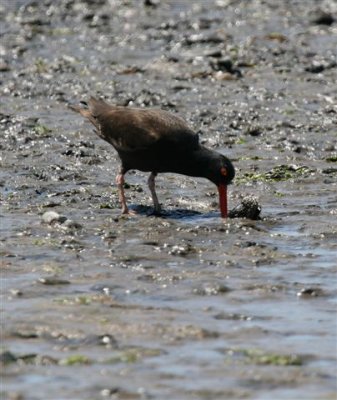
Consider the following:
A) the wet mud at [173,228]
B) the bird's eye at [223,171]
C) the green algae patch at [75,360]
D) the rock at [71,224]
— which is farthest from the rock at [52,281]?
the bird's eye at [223,171]

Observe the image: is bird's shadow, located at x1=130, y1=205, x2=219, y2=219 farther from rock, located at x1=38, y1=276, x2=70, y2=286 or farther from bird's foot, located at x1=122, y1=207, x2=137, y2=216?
rock, located at x1=38, y1=276, x2=70, y2=286

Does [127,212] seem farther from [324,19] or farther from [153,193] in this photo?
[324,19]

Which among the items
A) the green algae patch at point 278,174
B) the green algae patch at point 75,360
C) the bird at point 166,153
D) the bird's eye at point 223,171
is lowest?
the green algae patch at point 278,174

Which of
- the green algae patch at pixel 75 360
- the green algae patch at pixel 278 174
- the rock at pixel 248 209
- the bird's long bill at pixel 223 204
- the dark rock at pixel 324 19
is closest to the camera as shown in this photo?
the green algae patch at pixel 75 360

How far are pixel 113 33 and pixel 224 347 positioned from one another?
47.5ft

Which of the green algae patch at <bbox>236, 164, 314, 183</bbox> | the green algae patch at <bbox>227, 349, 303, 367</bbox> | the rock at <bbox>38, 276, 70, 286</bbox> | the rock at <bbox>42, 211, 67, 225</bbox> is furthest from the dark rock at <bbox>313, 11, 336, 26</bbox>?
the green algae patch at <bbox>227, 349, 303, 367</bbox>

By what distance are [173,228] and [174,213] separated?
66cm

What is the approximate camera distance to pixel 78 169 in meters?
12.7

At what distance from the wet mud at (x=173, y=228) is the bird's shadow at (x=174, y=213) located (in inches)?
1.9

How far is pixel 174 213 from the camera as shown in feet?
36.8

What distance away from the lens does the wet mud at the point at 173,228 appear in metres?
6.99

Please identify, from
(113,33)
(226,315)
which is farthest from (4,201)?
(113,33)

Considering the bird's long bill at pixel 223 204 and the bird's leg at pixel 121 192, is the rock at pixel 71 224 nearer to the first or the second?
the bird's leg at pixel 121 192

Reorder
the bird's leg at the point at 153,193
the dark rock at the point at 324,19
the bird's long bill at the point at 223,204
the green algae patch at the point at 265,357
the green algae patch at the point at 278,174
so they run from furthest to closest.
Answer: the dark rock at the point at 324,19 → the green algae patch at the point at 278,174 → the bird's leg at the point at 153,193 → the bird's long bill at the point at 223,204 → the green algae patch at the point at 265,357
